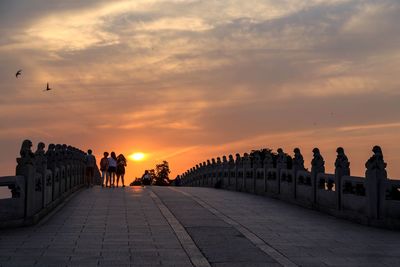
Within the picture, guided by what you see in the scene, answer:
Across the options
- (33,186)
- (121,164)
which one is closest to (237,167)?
(121,164)

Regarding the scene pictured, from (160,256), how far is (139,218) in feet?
18.7

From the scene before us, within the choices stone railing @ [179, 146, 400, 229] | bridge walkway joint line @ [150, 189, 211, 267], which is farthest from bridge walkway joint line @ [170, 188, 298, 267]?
stone railing @ [179, 146, 400, 229]

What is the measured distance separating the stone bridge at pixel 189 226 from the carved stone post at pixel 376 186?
0.03 m

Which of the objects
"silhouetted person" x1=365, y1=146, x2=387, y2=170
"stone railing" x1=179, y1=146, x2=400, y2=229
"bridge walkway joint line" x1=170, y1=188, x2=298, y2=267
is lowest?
"bridge walkway joint line" x1=170, y1=188, x2=298, y2=267

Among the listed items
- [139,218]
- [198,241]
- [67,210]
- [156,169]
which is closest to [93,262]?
[198,241]

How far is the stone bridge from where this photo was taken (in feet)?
36.5

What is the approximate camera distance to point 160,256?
1107cm

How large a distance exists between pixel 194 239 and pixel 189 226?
6.42 feet

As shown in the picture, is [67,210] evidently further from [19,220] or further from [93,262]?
[93,262]

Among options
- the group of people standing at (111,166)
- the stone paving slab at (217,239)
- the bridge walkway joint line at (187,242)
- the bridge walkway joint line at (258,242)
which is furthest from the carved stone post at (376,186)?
the group of people standing at (111,166)

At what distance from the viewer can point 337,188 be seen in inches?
731

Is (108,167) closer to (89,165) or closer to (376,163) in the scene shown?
(89,165)

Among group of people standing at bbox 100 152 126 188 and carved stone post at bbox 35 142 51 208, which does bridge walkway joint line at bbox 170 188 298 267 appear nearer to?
carved stone post at bbox 35 142 51 208

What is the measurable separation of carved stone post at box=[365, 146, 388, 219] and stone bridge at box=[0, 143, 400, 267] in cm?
3
